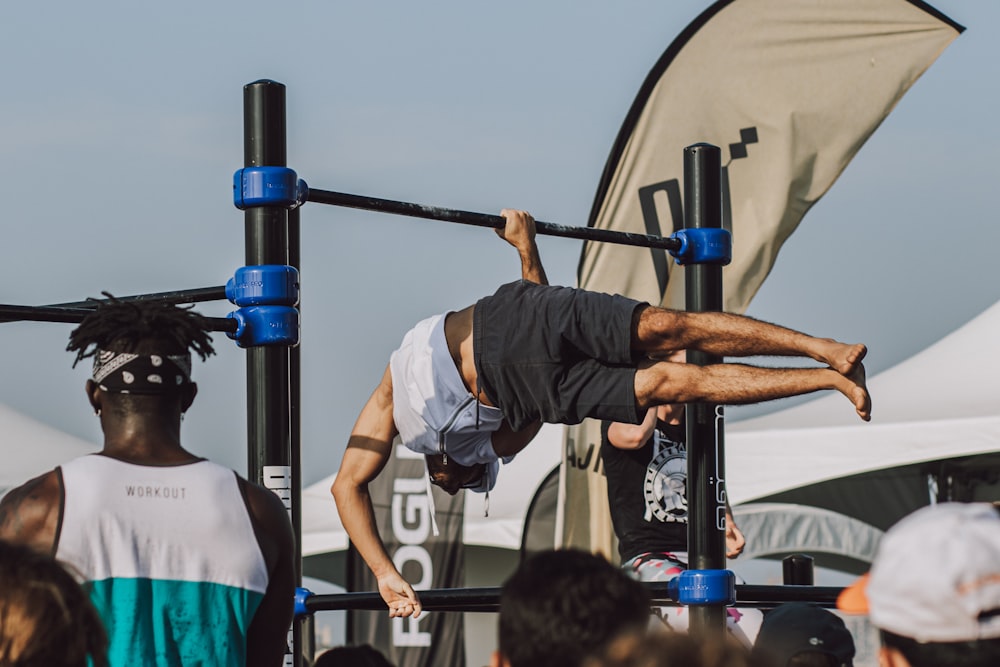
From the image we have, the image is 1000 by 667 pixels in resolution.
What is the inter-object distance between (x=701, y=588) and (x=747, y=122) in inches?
108

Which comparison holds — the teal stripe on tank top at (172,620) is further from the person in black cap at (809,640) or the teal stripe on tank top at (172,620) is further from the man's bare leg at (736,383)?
the man's bare leg at (736,383)

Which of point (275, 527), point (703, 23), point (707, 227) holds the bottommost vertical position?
point (275, 527)

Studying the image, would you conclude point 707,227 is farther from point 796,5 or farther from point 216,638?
point 796,5

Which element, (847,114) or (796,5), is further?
(796,5)

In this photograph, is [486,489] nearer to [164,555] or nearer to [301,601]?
[301,601]

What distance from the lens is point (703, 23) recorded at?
244 inches

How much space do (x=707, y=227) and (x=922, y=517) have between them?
2.53 m

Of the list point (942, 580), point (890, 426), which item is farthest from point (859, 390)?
point (890, 426)

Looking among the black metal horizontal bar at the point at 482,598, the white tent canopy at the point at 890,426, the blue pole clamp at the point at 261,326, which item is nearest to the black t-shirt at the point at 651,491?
the black metal horizontal bar at the point at 482,598

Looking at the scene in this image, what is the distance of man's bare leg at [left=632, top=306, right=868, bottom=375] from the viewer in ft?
11.4

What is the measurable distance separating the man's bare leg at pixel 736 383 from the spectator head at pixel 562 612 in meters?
1.74

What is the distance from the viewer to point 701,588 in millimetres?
3812

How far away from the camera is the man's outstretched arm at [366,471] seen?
4.06 meters

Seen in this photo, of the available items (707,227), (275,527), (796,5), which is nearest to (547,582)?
(275,527)
